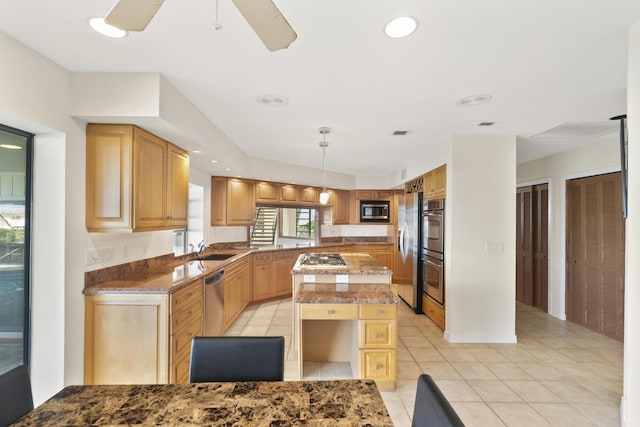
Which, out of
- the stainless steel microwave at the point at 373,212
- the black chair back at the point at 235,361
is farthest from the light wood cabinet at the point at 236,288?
the stainless steel microwave at the point at 373,212

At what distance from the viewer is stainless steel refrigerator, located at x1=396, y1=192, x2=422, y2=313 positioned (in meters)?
4.54

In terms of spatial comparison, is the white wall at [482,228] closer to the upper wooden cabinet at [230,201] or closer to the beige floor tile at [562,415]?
the beige floor tile at [562,415]

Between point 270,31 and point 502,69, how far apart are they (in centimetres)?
171

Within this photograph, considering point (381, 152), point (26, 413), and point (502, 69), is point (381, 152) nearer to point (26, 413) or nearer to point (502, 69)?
point (502, 69)

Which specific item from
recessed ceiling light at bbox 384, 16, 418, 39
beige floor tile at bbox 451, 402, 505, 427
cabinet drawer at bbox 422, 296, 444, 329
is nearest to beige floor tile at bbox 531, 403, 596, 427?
beige floor tile at bbox 451, 402, 505, 427

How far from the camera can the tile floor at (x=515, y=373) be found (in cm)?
226

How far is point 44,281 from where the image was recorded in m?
2.10

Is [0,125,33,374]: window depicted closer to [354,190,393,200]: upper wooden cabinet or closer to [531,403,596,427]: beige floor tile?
[531,403,596,427]: beige floor tile

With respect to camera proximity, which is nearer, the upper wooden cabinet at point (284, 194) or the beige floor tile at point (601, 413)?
the beige floor tile at point (601, 413)

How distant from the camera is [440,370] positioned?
289 cm

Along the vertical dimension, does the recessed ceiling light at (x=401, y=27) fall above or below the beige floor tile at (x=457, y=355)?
above

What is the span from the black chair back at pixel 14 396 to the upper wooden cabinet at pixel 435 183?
3.74 meters

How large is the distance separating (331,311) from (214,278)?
4.61ft

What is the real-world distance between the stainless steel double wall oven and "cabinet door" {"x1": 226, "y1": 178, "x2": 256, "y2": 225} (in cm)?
275
